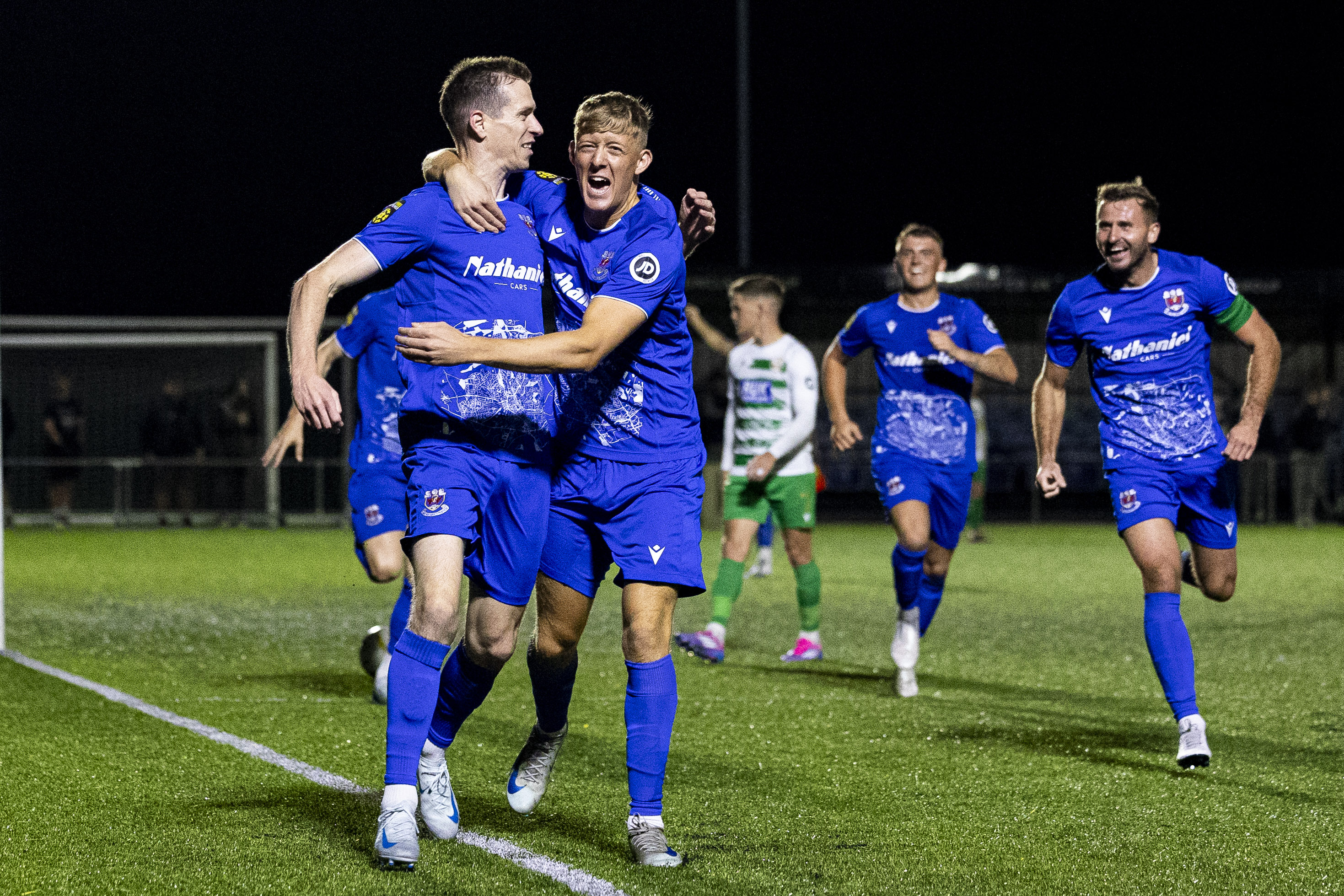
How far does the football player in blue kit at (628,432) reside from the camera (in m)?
4.08

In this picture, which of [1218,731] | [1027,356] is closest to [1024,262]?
[1027,356]

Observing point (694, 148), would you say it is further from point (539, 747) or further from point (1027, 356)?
point (539, 747)

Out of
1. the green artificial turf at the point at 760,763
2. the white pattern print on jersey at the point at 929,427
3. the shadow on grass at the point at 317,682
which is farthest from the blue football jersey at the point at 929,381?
the shadow on grass at the point at 317,682

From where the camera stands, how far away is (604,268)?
4129 millimetres

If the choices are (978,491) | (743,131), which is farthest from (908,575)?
(743,131)

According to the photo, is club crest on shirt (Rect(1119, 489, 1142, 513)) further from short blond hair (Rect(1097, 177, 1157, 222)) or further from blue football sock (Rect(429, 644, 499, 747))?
blue football sock (Rect(429, 644, 499, 747))

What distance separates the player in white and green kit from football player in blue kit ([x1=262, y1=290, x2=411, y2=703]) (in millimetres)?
2283

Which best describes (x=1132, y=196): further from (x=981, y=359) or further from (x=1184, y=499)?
(x=981, y=359)

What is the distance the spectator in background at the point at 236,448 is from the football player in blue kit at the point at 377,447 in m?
16.1

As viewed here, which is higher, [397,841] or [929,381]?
[929,381]

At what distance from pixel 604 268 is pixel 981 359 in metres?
3.58

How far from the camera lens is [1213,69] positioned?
97.9 ft

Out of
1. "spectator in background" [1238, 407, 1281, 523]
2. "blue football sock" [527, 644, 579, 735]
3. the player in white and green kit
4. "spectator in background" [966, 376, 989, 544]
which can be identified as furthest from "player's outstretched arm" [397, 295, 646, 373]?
"spectator in background" [1238, 407, 1281, 523]

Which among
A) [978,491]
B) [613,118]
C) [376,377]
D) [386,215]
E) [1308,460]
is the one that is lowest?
[978,491]
